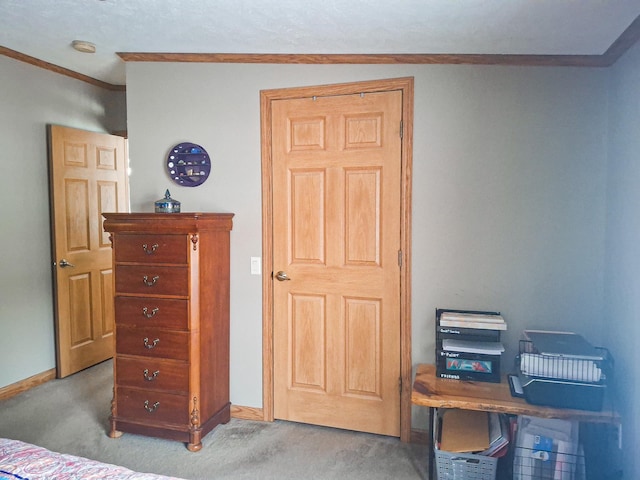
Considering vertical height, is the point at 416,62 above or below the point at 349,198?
above

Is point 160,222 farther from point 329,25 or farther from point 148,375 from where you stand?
point 329,25

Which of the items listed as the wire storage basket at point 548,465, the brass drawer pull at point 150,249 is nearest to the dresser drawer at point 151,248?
the brass drawer pull at point 150,249

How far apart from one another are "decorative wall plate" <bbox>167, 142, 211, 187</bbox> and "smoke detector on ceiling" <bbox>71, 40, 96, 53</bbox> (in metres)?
0.77

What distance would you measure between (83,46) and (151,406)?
7.28ft

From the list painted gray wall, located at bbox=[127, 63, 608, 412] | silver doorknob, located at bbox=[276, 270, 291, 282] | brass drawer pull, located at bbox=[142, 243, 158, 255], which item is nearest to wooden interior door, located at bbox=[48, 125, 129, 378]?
brass drawer pull, located at bbox=[142, 243, 158, 255]

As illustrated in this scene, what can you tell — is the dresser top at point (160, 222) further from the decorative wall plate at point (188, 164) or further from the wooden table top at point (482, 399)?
the wooden table top at point (482, 399)

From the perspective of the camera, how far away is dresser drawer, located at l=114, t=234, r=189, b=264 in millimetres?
2629

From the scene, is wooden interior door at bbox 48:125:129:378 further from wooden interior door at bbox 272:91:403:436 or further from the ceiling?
wooden interior door at bbox 272:91:403:436

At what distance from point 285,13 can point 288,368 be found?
6.69ft

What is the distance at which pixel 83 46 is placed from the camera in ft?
9.56

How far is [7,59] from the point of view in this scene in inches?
129

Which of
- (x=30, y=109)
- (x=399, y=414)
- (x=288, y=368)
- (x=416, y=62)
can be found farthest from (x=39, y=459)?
(x=30, y=109)

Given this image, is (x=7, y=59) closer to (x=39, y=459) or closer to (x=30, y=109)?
(x=30, y=109)

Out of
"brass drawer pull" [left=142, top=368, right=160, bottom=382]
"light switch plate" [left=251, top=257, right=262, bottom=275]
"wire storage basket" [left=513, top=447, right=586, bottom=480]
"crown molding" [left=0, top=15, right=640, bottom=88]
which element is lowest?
"wire storage basket" [left=513, top=447, right=586, bottom=480]
